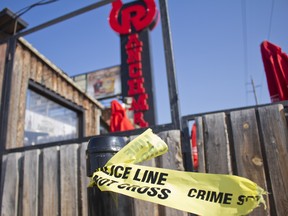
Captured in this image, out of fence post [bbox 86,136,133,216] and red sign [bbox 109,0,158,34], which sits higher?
red sign [bbox 109,0,158,34]

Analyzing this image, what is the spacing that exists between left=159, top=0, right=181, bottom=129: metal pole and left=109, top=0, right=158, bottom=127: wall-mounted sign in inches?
485

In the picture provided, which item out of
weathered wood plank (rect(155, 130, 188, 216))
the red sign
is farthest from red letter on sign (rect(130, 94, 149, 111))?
weathered wood plank (rect(155, 130, 188, 216))

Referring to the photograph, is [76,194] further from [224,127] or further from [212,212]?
[212,212]

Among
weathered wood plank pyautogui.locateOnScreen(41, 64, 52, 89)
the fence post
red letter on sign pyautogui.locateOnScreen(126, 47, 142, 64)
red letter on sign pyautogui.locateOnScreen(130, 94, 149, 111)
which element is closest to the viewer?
the fence post

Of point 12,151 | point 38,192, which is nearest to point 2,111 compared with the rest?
point 12,151

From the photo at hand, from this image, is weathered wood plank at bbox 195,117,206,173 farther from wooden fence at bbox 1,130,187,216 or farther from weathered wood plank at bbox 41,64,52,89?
weathered wood plank at bbox 41,64,52,89

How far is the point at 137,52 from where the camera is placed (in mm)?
16594

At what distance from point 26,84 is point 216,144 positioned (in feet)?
13.0

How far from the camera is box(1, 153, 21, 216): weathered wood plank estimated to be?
2498mm

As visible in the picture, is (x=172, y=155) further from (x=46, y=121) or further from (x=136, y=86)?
(x=136, y=86)

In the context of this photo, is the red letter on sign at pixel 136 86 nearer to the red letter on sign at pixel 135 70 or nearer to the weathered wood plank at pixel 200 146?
the red letter on sign at pixel 135 70

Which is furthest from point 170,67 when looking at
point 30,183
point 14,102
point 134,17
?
point 134,17

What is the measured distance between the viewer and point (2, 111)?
320cm

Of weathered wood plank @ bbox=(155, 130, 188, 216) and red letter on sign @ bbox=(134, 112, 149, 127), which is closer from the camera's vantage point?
weathered wood plank @ bbox=(155, 130, 188, 216)
